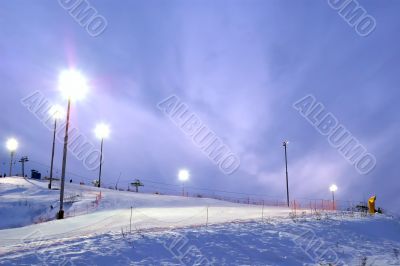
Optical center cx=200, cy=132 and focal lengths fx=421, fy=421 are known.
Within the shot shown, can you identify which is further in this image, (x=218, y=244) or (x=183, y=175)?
(x=183, y=175)

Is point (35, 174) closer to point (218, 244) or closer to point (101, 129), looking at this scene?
point (101, 129)

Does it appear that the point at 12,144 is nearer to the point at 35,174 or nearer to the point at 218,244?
the point at 35,174

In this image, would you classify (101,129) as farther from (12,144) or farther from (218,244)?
(218,244)

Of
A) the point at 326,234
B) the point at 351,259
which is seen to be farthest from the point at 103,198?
the point at 351,259

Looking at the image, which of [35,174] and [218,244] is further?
[35,174]

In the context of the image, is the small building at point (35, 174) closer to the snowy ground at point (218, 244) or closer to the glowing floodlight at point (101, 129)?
the glowing floodlight at point (101, 129)

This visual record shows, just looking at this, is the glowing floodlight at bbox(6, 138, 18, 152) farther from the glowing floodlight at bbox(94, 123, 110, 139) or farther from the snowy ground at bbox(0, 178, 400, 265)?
the snowy ground at bbox(0, 178, 400, 265)

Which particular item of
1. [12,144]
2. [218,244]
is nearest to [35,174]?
[12,144]

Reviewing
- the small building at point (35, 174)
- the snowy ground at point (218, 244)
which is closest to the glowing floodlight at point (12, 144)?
the small building at point (35, 174)

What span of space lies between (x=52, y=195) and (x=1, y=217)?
9280 mm

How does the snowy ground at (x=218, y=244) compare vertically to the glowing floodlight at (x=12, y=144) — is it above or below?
below

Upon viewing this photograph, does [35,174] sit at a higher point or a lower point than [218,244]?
higher

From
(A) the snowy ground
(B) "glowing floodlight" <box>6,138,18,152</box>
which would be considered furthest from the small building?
(A) the snowy ground

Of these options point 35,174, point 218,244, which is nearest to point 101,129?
point 35,174
